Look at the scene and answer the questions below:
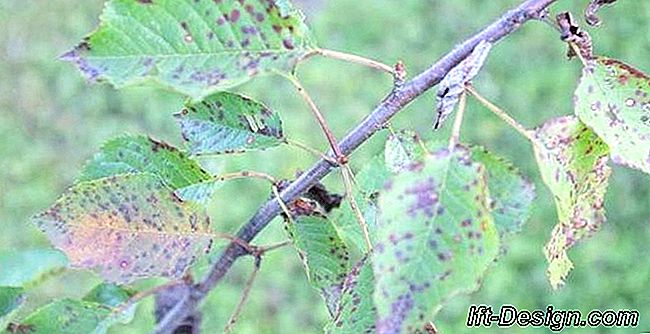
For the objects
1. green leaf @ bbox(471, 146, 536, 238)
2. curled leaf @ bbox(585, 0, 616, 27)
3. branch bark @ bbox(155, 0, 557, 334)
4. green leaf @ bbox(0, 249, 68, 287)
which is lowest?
green leaf @ bbox(471, 146, 536, 238)

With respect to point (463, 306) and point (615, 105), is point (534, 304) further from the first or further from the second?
point (615, 105)

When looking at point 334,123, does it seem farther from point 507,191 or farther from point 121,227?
point 507,191

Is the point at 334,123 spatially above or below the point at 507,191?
above

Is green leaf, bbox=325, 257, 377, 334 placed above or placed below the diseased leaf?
below

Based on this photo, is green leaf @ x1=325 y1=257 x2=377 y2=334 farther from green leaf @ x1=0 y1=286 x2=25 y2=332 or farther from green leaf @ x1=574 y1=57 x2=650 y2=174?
green leaf @ x1=0 y1=286 x2=25 y2=332

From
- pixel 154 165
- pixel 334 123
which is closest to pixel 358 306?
pixel 154 165

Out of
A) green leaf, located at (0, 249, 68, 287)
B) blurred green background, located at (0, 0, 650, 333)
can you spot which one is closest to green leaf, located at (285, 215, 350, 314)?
green leaf, located at (0, 249, 68, 287)

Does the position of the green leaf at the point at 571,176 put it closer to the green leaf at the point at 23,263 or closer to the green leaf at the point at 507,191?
the green leaf at the point at 507,191
